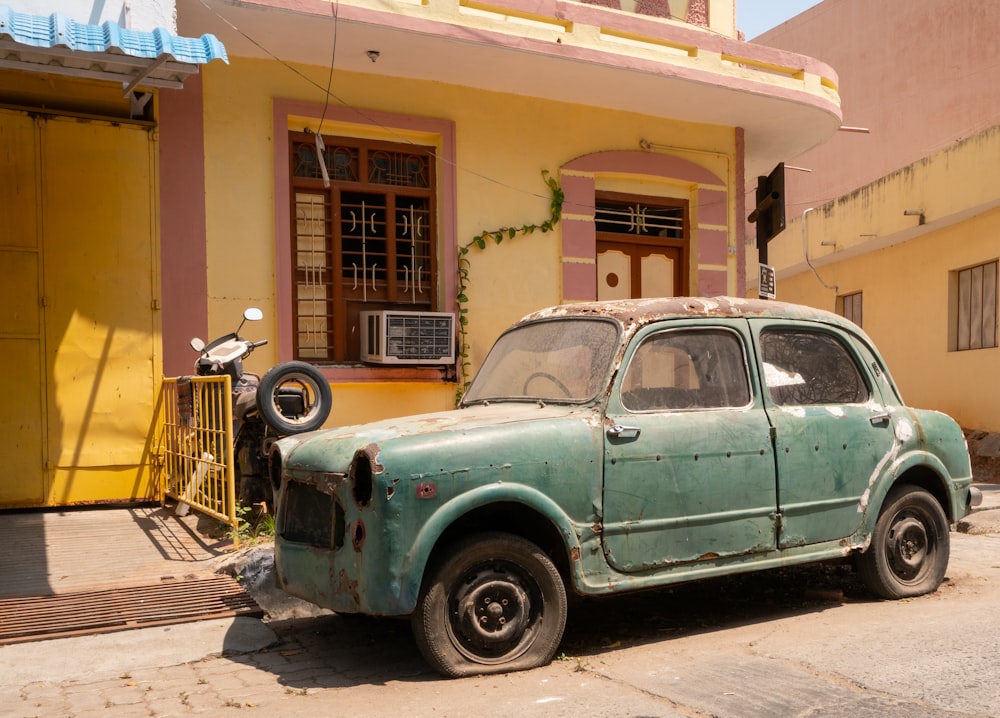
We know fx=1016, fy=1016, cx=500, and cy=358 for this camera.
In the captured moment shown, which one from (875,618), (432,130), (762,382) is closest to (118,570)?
(762,382)

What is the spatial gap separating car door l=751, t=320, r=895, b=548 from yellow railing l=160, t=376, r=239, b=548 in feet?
11.2

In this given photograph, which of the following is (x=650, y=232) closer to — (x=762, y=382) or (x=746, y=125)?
(x=746, y=125)

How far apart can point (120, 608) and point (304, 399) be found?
8.02 feet

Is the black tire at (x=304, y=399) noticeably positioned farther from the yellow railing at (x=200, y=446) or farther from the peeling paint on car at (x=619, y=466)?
the peeling paint on car at (x=619, y=466)

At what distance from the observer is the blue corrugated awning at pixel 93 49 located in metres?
5.97

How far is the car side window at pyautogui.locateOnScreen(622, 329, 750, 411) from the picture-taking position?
16.6 ft

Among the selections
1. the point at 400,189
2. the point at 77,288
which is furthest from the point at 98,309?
the point at 400,189

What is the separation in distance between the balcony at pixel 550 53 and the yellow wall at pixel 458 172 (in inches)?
6.5

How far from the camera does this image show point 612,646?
4.98 metres

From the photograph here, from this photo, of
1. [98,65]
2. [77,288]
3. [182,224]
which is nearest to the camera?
[98,65]

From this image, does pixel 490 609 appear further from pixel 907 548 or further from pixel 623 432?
pixel 907 548

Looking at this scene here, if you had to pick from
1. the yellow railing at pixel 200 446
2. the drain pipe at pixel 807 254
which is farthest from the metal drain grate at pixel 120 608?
the drain pipe at pixel 807 254

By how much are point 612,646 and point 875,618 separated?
1.45m

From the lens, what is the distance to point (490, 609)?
4.46 metres
